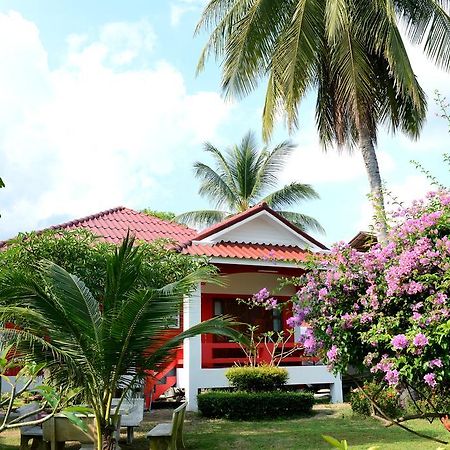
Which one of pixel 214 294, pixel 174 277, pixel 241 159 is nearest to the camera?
pixel 174 277

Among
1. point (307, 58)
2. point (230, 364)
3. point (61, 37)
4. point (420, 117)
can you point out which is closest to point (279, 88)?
point (307, 58)

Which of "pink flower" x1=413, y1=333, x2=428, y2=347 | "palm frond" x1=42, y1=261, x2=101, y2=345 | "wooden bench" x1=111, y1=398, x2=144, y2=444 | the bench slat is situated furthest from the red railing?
"pink flower" x1=413, y1=333, x2=428, y2=347

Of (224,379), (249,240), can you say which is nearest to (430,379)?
(224,379)

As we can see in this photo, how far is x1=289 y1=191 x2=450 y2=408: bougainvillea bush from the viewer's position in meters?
5.46

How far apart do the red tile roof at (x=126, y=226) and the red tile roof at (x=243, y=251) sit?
81cm

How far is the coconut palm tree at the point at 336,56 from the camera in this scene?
14.2 metres

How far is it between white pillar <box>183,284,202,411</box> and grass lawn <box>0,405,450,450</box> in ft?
3.37

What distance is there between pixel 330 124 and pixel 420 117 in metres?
2.28

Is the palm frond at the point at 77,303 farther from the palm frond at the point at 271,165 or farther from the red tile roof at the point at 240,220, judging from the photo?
the palm frond at the point at 271,165

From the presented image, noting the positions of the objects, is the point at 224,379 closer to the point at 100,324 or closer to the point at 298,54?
the point at 298,54

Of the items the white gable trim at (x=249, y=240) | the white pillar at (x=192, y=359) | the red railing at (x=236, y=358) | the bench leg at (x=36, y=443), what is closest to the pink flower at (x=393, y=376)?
the bench leg at (x=36, y=443)

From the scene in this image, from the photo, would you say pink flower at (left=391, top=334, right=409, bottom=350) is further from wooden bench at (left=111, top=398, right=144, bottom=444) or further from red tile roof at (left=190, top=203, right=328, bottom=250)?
red tile roof at (left=190, top=203, right=328, bottom=250)

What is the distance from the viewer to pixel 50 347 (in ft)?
26.2

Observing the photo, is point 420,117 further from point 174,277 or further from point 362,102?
point 174,277
